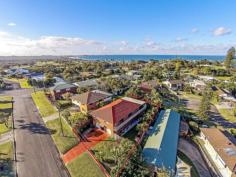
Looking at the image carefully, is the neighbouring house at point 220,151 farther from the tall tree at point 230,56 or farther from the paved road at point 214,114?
the tall tree at point 230,56

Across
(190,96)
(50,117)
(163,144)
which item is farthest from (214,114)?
(50,117)

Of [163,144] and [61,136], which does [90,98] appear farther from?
[163,144]

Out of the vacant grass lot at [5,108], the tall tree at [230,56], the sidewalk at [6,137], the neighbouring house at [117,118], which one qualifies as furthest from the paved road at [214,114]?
the tall tree at [230,56]

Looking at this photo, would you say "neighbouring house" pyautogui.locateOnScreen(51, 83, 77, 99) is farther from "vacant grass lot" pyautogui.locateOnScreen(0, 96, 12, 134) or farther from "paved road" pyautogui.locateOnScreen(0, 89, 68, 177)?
"vacant grass lot" pyautogui.locateOnScreen(0, 96, 12, 134)

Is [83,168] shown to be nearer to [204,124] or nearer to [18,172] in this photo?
[18,172]

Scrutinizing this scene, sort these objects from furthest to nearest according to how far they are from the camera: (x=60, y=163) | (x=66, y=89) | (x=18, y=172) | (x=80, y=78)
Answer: (x=80, y=78)
(x=66, y=89)
(x=60, y=163)
(x=18, y=172)

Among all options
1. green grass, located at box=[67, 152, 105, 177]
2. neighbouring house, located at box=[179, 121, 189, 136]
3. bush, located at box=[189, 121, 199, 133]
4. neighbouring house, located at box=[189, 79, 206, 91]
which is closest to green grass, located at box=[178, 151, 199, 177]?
neighbouring house, located at box=[179, 121, 189, 136]

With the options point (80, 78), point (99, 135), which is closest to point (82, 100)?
point (99, 135)
